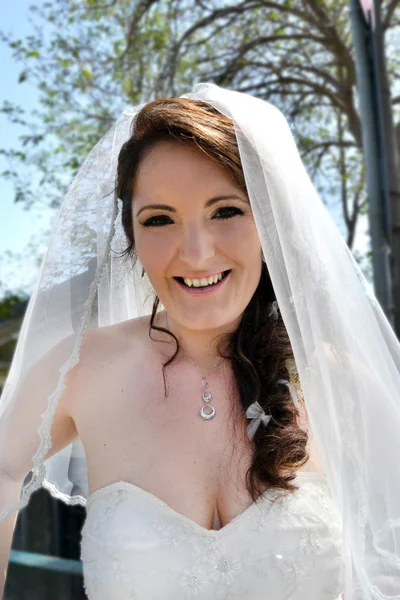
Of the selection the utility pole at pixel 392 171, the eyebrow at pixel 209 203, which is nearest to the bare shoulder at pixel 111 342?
the eyebrow at pixel 209 203

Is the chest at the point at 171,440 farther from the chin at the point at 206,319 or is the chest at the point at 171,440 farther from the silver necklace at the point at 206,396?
the chin at the point at 206,319

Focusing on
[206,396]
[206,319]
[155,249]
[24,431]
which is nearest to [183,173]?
[155,249]

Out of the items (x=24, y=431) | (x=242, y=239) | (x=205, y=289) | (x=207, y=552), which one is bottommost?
(x=207, y=552)

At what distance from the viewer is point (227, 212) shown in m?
1.83

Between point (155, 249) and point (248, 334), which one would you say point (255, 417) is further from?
point (155, 249)

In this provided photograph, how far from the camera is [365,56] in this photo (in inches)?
148

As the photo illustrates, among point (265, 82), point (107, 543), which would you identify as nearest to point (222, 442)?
point (107, 543)

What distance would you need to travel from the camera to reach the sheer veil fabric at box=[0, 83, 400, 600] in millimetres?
1561

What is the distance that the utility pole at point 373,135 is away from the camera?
3783mm

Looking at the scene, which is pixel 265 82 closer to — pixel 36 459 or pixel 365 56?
pixel 365 56

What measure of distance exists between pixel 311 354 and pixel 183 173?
56 centimetres

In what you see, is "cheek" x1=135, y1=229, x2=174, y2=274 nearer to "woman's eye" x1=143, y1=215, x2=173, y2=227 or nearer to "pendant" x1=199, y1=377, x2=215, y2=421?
Result: "woman's eye" x1=143, y1=215, x2=173, y2=227

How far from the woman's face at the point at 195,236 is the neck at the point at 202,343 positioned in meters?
0.18

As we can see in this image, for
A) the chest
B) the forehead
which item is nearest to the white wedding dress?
the chest
